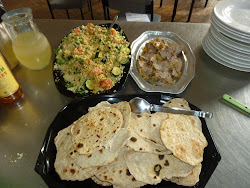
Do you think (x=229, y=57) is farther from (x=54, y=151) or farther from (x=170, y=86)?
(x=54, y=151)

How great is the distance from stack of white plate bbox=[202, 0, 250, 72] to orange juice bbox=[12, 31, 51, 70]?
71.4 inches

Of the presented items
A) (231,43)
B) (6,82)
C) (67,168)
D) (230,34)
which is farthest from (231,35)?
(6,82)

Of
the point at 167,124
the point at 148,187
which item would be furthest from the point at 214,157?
the point at 148,187

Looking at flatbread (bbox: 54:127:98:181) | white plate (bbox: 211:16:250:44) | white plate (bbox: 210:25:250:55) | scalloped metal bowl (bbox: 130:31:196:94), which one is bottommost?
flatbread (bbox: 54:127:98:181)

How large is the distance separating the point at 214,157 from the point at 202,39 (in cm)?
170

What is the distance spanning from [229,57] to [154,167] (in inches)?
61.0

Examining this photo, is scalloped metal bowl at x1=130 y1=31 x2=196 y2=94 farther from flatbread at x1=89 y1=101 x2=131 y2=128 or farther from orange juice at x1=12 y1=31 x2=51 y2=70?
orange juice at x1=12 y1=31 x2=51 y2=70

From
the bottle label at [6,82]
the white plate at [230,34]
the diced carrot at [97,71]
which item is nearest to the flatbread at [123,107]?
the diced carrot at [97,71]

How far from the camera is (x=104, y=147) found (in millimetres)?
1349

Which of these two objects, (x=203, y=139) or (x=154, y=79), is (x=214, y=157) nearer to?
(x=203, y=139)

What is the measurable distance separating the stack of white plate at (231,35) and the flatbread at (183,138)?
3.25 feet

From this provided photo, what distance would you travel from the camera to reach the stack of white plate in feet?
6.08

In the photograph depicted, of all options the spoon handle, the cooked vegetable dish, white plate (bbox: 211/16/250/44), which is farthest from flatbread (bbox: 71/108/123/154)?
white plate (bbox: 211/16/250/44)

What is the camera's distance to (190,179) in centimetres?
128
